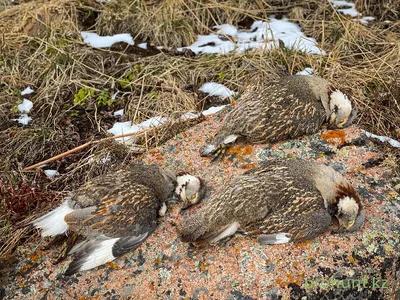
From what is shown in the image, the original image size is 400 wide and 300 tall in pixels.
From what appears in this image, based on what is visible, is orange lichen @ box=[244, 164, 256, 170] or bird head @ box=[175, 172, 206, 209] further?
orange lichen @ box=[244, 164, 256, 170]

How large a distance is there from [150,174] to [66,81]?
283 centimetres

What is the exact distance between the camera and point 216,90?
6.59m

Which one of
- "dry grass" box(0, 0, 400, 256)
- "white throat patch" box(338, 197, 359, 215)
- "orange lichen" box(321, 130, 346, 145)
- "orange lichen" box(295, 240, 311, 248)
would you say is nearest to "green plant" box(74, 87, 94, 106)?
"dry grass" box(0, 0, 400, 256)

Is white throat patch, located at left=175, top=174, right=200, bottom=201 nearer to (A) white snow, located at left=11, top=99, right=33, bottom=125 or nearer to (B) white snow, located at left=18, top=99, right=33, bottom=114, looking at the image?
(A) white snow, located at left=11, top=99, right=33, bottom=125

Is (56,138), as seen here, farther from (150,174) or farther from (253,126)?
(253,126)

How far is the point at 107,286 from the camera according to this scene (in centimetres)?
400

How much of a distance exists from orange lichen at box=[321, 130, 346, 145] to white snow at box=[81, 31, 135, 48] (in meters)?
3.72

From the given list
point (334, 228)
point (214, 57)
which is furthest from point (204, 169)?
point (214, 57)

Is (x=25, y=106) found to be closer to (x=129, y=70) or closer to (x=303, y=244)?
(x=129, y=70)

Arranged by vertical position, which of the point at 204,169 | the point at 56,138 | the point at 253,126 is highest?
the point at 253,126

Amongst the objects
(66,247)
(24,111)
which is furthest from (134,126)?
(66,247)

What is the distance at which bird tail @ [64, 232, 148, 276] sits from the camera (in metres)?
4.07

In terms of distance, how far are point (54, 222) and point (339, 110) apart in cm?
300

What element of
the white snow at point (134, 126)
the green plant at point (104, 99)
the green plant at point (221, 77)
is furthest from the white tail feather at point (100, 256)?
the green plant at point (221, 77)
